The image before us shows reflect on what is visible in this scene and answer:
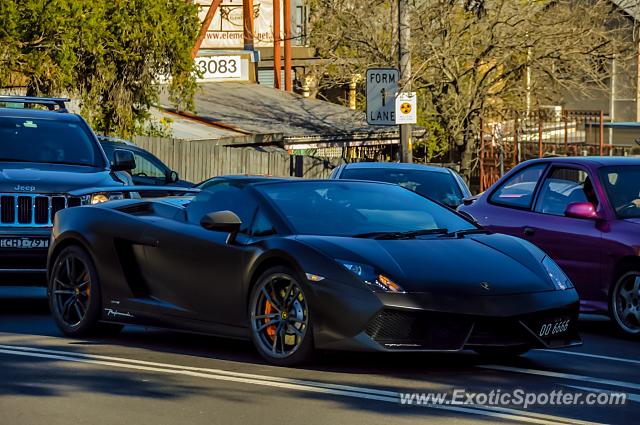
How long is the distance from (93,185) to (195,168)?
886 inches

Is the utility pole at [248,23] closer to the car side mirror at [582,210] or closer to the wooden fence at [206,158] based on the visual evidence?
the wooden fence at [206,158]

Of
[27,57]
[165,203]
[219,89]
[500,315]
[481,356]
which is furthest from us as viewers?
[219,89]

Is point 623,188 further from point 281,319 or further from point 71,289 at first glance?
point 71,289

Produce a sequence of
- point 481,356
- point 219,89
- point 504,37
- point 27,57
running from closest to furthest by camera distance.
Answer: point 481,356, point 27,57, point 504,37, point 219,89

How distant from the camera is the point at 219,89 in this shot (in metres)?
46.0

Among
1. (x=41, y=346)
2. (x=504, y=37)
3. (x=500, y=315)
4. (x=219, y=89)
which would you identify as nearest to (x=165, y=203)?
(x=41, y=346)

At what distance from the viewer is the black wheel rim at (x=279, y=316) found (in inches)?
352

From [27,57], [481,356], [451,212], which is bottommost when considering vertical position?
[481,356]

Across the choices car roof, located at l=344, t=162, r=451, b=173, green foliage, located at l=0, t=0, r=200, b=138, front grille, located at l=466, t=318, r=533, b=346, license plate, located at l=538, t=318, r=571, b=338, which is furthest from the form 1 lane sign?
front grille, located at l=466, t=318, r=533, b=346

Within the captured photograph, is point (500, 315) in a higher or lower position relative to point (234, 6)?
lower

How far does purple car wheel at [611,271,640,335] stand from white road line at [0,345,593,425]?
400cm

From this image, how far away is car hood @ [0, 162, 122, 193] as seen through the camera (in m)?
12.8

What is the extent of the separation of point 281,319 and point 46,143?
20.1ft

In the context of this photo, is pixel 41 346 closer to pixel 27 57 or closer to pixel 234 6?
pixel 27 57
